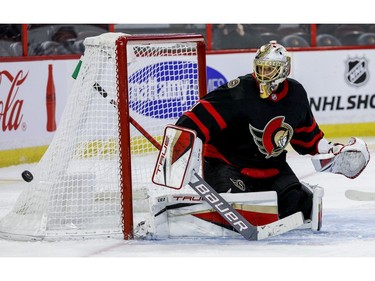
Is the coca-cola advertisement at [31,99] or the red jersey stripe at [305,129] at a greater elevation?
the coca-cola advertisement at [31,99]

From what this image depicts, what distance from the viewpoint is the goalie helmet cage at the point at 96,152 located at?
478cm

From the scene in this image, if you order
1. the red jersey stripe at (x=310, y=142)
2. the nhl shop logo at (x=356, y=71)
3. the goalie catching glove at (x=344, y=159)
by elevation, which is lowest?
the goalie catching glove at (x=344, y=159)

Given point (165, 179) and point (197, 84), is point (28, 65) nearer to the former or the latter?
point (197, 84)

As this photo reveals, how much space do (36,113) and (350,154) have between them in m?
2.91

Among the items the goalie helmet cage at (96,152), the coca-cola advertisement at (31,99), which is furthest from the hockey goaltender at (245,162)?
the coca-cola advertisement at (31,99)

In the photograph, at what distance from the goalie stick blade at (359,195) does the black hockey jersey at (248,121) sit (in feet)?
3.58

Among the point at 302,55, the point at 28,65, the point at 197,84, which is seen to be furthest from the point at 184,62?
the point at 302,55

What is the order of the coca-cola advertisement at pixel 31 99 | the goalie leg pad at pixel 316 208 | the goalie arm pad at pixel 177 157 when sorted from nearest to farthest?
1. the goalie arm pad at pixel 177 157
2. the goalie leg pad at pixel 316 208
3. the coca-cola advertisement at pixel 31 99

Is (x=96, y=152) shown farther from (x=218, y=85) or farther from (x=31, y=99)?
(x=218, y=85)

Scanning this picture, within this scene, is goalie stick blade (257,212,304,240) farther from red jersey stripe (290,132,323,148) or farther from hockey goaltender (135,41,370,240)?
red jersey stripe (290,132,323,148)

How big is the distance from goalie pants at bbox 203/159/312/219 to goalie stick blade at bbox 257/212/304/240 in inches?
4.3

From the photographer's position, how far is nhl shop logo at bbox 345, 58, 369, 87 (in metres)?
8.23

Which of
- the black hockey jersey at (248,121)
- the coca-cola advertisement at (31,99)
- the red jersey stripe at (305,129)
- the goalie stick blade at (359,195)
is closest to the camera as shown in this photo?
the black hockey jersey at (248,121)

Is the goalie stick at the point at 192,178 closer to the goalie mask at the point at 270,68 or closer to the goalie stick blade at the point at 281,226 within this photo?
the goalie stick blade at the point at 281,226
